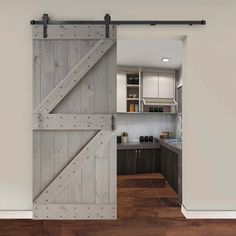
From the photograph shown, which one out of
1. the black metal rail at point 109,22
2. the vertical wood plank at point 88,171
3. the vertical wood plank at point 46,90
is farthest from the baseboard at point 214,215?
the black metal rail at point 109,22

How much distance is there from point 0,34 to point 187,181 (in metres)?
2.68

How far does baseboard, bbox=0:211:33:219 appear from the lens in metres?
2.69

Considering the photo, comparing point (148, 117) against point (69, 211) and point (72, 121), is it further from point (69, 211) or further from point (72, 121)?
point (69, 211)

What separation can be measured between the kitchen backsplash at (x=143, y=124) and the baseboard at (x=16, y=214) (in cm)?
323

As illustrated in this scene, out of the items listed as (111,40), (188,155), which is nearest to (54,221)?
(188,155)

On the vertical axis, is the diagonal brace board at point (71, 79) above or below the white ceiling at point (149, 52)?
below

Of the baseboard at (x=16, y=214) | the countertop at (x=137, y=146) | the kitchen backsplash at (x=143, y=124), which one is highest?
the kitchen backsplash at (x=143, y=124)

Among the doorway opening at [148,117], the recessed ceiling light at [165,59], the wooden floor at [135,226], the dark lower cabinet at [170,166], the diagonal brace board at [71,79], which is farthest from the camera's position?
the recessed ceiling light at [165,59]

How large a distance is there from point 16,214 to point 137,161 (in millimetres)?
2919

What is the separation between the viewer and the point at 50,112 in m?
2.62

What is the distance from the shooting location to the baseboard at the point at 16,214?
8.82ft

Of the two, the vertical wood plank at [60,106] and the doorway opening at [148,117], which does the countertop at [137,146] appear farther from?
the vertical wood plank at [60,106]

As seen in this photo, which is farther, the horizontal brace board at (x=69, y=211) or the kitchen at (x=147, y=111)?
the kitchen at (x=147, y=111)

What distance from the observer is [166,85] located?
5.62 metres
